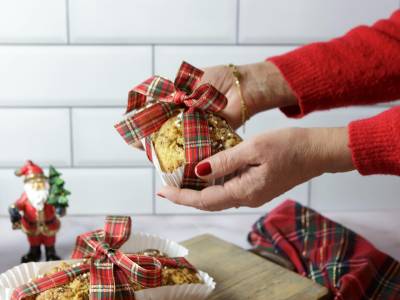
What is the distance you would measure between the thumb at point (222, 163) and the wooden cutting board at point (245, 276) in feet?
0.86

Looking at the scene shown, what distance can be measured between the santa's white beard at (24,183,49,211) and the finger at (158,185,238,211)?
32 centimetres

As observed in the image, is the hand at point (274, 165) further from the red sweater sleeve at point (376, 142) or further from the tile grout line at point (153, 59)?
the tile grout line at point (153, 59)

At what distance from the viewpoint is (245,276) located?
90cm

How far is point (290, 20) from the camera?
121 centimetres

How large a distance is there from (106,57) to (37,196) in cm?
38

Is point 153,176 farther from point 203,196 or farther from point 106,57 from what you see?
point 203,196

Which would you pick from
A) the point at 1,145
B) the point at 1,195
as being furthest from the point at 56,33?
the point at 1,195

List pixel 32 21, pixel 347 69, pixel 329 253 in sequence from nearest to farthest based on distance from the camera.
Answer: pixel 347 69
pixel 329 253
pixel 32 21

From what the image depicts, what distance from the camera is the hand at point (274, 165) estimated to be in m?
0.68

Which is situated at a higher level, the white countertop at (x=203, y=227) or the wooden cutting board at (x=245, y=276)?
the wooden cutting board at (x=245, y=276)

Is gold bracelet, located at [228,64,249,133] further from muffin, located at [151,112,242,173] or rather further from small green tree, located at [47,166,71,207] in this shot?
small green tree, located at [47,166,71,207]

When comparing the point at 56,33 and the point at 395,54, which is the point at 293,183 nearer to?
the point at 395,54

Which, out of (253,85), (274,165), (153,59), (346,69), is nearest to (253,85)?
(253,85)

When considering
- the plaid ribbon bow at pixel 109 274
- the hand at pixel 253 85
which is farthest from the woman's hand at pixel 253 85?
the plaid ribbon bow at pixel 109 274
